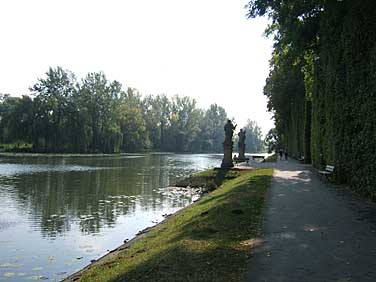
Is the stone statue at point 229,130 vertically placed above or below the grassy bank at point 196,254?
above

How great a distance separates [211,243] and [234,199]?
5992 millimetres

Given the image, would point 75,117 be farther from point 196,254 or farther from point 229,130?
point 196,254

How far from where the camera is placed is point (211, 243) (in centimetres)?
812

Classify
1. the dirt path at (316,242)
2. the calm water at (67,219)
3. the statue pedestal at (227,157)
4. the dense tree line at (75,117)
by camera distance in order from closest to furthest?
the dirt path at (316,242)
the calm water at (67,219)
the statue pedestal at (227,157)
the dense tree line at (75,117)

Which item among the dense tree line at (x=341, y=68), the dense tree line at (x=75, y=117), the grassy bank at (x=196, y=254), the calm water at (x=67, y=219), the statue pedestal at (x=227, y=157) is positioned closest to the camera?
the grassy bank at (x=196, y=254)

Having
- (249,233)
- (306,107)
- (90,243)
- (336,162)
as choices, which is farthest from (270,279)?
(306,107)

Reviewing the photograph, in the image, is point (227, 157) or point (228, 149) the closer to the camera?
point (227, 157)

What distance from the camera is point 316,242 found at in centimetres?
797

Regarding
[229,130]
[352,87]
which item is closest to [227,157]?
[229,130]

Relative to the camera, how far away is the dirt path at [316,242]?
6.18m

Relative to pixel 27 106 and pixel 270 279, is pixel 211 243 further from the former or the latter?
pixel 27 106

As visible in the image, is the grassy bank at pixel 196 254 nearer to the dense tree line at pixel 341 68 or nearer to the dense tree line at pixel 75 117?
the dense tree line at pixel 341 68

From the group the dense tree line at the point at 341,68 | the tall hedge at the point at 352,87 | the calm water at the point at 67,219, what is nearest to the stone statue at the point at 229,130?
the calm water at the point at 67,219

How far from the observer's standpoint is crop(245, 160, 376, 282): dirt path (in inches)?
243
